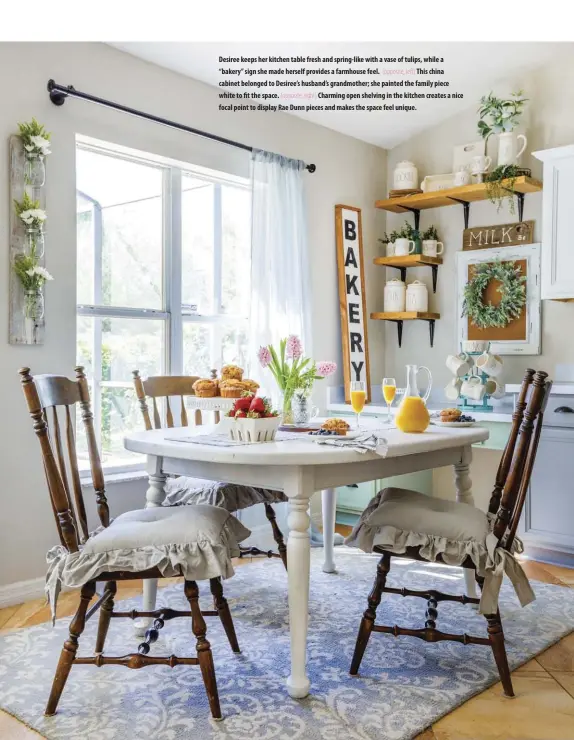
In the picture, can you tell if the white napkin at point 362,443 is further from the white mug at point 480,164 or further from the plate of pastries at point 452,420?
the white mug at point 480,164

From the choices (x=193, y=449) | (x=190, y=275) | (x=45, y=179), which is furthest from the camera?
(x=190, y=275)

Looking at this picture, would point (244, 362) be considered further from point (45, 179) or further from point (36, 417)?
point (36, 417)

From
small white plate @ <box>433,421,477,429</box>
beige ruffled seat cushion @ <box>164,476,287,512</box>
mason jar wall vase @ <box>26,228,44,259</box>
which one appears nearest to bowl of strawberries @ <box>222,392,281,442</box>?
beige ruffled seat cushion @ <box>164,476,287,512</box>

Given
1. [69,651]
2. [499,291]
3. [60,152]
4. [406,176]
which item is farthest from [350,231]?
[69,651]

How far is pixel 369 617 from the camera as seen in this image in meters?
2.22

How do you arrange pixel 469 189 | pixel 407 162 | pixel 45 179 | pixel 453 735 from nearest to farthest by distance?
pixel 453 735 < pixel 45 179 < pixel 469 189 < pixel 407 162

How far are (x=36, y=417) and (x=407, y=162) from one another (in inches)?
131

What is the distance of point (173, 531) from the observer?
2.00 m

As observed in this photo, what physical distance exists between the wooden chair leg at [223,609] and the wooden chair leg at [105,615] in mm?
302

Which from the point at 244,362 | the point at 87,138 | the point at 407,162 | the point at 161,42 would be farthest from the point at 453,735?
the point at 407,162

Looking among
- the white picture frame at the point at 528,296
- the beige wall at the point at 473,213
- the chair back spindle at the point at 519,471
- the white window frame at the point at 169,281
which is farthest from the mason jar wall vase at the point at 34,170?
the white picture frame at the point at 528,296

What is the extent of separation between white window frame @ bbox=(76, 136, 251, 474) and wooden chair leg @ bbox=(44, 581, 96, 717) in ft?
5.05

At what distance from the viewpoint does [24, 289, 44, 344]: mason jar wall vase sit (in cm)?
301

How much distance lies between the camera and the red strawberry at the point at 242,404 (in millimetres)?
2227
